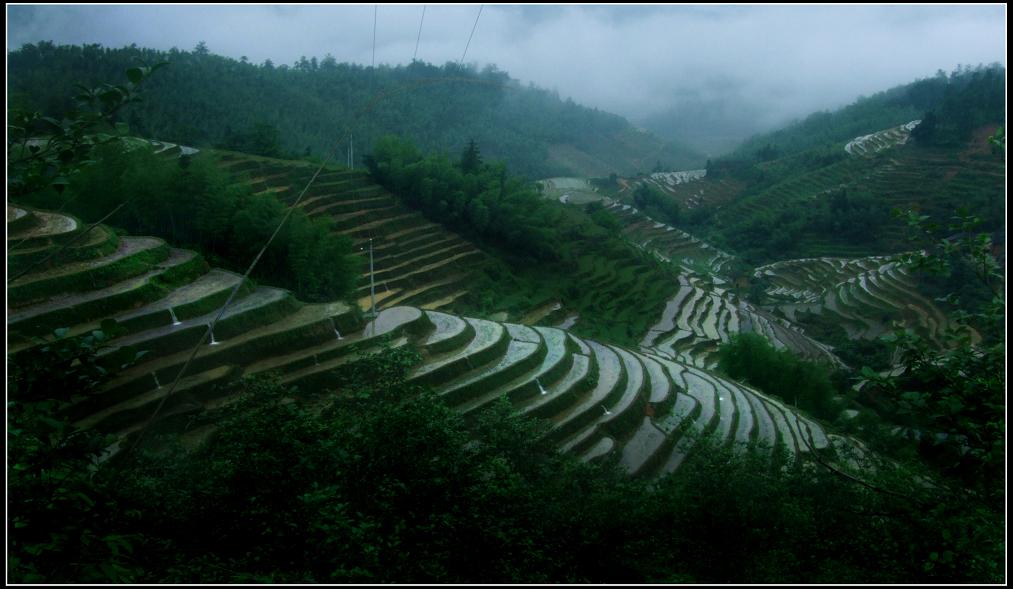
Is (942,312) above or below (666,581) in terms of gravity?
below

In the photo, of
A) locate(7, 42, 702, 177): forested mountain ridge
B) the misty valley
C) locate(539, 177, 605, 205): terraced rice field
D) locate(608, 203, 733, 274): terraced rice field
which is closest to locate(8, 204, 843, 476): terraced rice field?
the misty valley

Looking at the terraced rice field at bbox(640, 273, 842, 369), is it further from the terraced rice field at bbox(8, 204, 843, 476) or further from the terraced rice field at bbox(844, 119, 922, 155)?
the terraced rice field at bbox(844, 119, 922, 155)

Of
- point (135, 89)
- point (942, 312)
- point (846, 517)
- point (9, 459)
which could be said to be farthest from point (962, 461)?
point (942, 312)

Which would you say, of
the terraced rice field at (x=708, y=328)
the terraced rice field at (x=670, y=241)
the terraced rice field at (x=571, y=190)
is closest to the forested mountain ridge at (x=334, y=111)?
the terraced rice field at (x=571, y=190)

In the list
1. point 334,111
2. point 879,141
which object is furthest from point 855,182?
point 334,111

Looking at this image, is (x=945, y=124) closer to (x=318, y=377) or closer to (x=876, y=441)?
(x=876, y=441)

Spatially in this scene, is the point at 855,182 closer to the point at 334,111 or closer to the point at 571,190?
the point at 571,190
